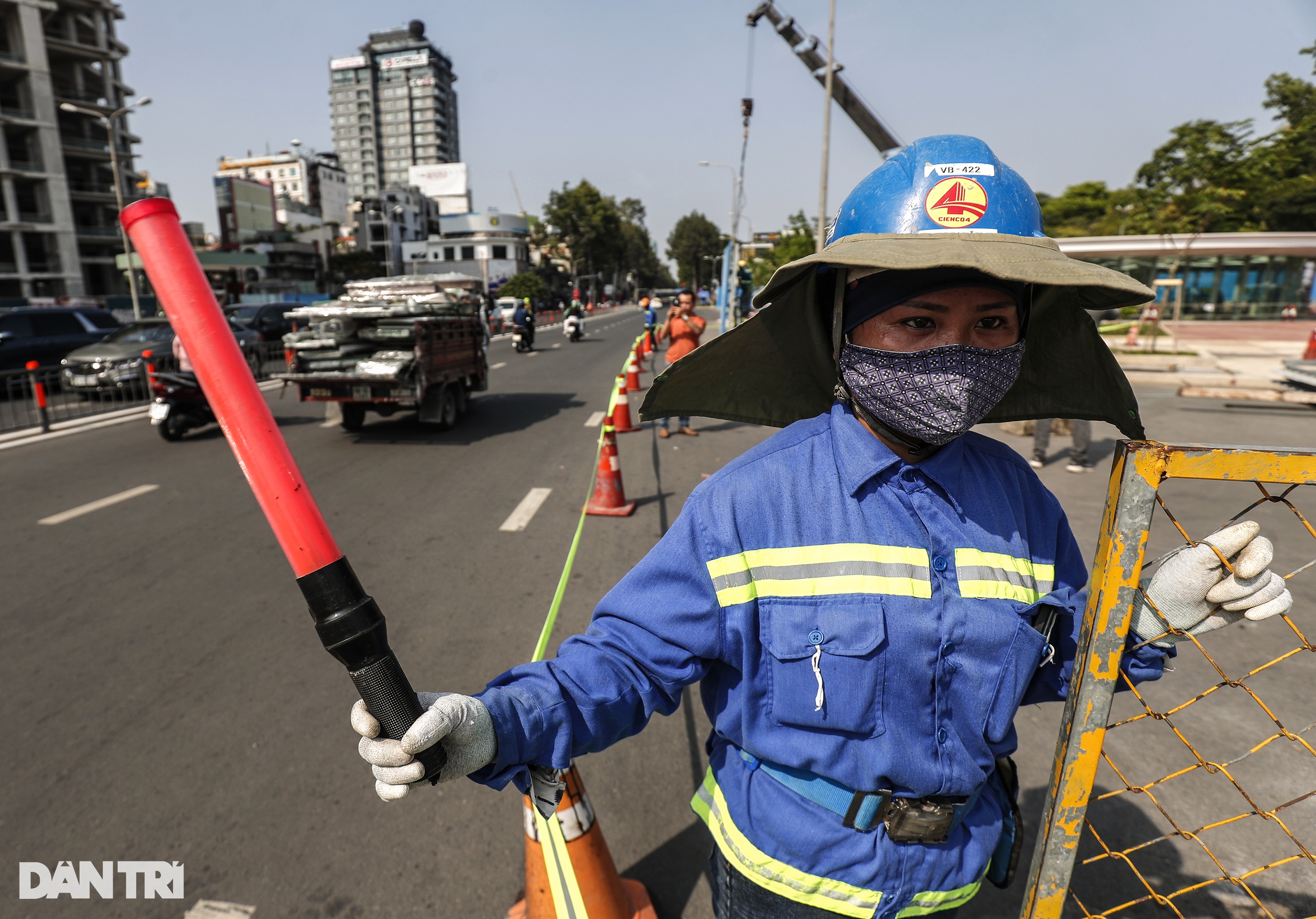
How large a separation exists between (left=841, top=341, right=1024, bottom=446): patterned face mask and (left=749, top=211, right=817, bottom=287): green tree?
102ft

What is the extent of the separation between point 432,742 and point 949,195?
1.29 m

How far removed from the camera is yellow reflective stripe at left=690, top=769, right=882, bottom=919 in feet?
4.49

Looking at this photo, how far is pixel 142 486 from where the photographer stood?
25.0 ft

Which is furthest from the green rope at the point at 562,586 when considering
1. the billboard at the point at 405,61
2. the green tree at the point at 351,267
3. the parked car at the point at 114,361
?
the billboard at the point at 405,61

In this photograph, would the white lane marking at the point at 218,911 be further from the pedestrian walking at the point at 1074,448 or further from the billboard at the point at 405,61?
the billboard at the point at 405,61

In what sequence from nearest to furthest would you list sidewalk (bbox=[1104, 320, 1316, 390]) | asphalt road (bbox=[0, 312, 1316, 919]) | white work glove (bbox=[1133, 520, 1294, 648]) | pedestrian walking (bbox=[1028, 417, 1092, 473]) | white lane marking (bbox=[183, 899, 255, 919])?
1. white work glove (bbox=[1133, 520, 1294, 648])
2. white lane marking (bbox=[183, 899, 255, 919])
3. asphalt road (bbox=[0, 312, 1316, 919])
4. pedestrian walking (bbox=[1028, 417, 1092, 473])
5. sidewalk (bbox=[1104, 320, 1316, 390])

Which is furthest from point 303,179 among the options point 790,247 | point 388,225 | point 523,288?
point 790,247

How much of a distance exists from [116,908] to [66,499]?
6.34 metres

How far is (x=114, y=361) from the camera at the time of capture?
13.3 m

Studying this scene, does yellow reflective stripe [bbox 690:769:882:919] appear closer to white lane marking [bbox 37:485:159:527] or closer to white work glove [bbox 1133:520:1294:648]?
white work glove [bbox 1133:520:1294:648]

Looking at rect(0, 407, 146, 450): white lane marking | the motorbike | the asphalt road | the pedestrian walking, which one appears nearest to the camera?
the asphalt road

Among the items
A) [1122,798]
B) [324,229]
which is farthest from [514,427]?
[324,229]

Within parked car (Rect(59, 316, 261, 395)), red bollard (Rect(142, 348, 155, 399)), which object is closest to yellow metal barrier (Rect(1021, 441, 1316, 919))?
parked car (Rect(59, 316, 261, 395))

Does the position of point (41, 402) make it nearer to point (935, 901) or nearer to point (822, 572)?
point (822, 572)
